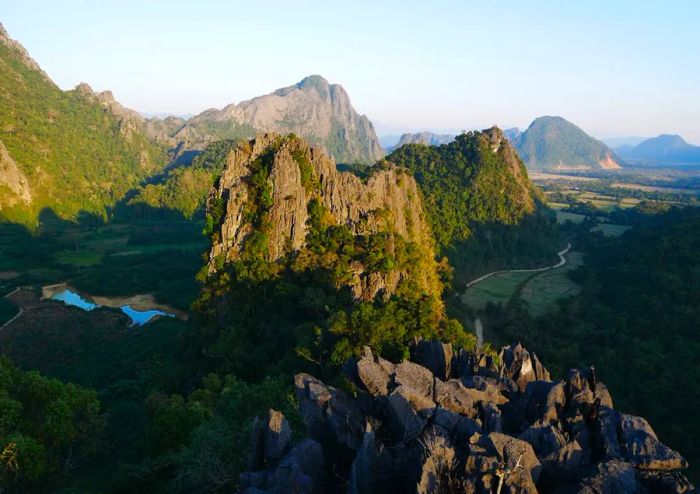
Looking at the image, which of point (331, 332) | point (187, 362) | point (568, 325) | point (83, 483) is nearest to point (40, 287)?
point (187, 362)

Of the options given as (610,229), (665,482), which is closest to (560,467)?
(665,482)

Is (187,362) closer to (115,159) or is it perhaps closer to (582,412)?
(582,412)

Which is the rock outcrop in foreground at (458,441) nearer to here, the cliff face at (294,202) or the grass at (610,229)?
the cliff face at (294,202)

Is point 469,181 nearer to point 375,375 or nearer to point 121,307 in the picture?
point 121,307

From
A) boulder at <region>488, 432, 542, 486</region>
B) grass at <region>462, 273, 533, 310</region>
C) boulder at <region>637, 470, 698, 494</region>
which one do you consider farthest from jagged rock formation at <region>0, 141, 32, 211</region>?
boulder at <region>637, 470, 698, 494</region>

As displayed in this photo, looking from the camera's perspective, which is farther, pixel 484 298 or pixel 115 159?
pixel 115 159

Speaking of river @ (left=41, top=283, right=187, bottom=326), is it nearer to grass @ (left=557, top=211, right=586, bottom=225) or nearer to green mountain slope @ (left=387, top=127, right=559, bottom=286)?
green mountain slope @ (left=387, top=127, right=559, bottom=286)
